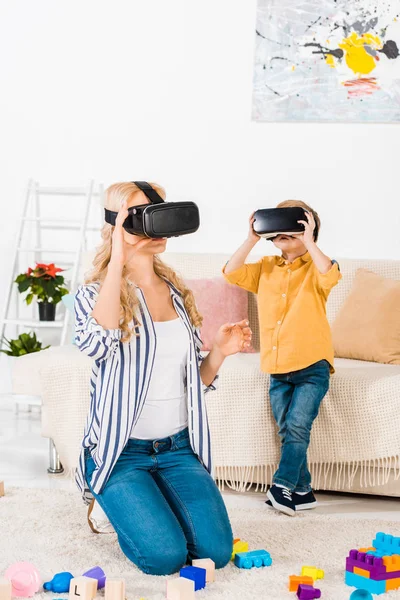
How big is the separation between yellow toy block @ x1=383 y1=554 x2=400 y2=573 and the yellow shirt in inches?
33.2

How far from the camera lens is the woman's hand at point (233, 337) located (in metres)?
2.14

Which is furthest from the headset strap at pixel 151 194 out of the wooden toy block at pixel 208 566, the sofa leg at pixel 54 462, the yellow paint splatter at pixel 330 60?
the yellow paint splatter at pixel 330 60

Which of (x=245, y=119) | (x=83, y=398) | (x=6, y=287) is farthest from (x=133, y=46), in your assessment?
(x=83, y=398)

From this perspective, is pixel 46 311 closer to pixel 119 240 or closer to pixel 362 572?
pixel 119 240

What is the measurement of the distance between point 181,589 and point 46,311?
2.56m

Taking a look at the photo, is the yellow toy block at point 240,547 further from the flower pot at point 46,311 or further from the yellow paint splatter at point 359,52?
the yellow paint splatter at point 359,52

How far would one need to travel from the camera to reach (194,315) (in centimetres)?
227

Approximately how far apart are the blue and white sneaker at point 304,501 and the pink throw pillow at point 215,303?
2.66 ft

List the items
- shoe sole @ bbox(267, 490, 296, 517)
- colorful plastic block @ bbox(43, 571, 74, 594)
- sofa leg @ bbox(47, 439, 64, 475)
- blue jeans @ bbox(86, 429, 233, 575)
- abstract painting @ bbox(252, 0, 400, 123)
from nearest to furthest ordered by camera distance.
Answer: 1. colorful plastic block @ bbox(43, 571, 74, 594)
2. blue jeans @ bbox(86, 429, 233, 575)
3. shoe sole @ bbox(267, 490, 296, 517)
4. sofa leg @ bbox(47, 439, 64, 475)
5. abstract painting @ bbox(252, 0, 400, 123)

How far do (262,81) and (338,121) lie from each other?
1.35 feet

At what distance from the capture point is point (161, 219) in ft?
6.44

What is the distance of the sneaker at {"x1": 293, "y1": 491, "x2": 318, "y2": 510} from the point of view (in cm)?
266

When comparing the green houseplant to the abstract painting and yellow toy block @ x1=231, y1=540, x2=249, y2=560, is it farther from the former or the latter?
yellow toy block @ x1=231, y1=540, x2=249, y2=560

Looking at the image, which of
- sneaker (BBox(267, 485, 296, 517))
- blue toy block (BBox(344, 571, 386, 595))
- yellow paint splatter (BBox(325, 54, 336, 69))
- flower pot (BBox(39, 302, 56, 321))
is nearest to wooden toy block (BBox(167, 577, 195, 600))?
blue toy block (BBox(344, 571, 386, 595))
